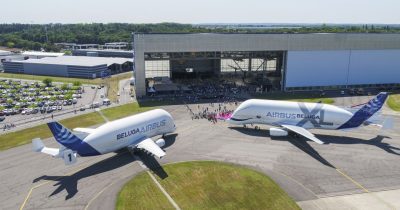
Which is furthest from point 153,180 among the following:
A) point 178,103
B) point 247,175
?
point 178,103

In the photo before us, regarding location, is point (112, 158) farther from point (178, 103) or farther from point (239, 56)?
point (239, 56)

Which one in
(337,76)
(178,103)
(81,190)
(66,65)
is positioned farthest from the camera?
(66,65)

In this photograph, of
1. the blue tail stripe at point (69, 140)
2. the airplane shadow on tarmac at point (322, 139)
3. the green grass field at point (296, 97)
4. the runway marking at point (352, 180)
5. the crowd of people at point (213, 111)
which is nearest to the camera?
the runway marking at point (352, 180)

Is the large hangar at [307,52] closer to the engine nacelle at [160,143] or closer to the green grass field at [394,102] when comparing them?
the green grass field at [394,102]

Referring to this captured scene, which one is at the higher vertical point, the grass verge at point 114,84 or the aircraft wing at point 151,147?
the grass verge at point 114,84

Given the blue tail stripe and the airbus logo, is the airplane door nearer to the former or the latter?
the blue tail stripe

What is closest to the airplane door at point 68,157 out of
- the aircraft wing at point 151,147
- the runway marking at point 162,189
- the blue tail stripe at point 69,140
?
the blue tail stripe at point 69,140
